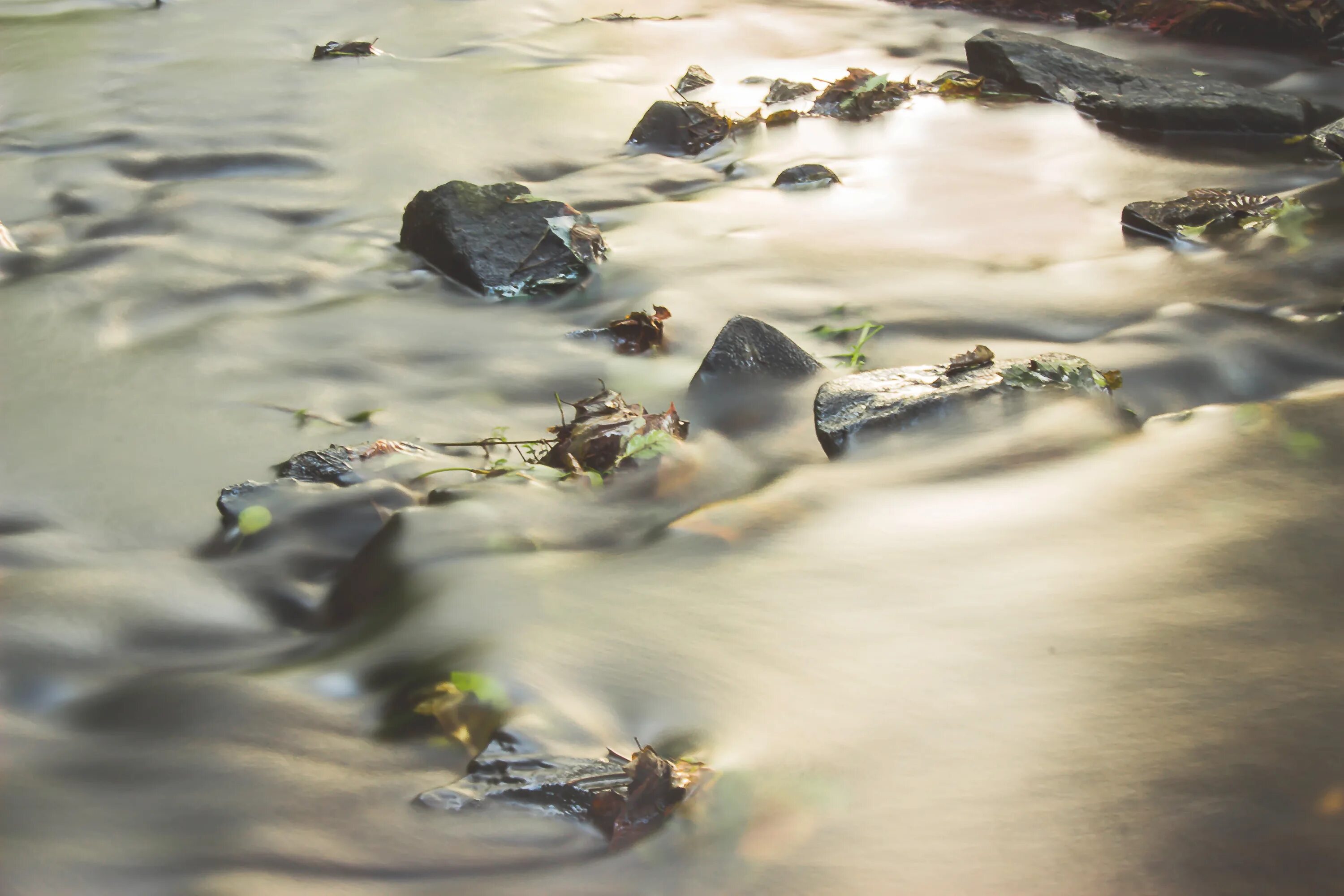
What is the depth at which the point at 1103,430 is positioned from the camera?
9.81 ft

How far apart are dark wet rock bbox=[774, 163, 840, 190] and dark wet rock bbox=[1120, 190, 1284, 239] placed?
1310mm

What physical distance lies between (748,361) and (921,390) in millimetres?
576

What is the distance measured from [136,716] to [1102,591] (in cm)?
201

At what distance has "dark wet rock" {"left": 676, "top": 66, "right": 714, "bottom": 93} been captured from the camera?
6.48 metres

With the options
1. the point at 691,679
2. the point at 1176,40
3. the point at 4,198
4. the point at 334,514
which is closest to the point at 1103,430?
the point at 691,679

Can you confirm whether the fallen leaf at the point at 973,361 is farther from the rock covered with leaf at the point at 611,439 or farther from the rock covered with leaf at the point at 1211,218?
the rock covered with leaf at the point at 1211,218

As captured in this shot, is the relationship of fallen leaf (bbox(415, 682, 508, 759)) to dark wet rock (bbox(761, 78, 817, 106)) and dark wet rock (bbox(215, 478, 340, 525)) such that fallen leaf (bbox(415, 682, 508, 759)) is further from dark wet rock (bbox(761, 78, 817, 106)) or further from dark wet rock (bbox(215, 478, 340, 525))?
dark wet rock (bbox(761, 78, 817, 106))

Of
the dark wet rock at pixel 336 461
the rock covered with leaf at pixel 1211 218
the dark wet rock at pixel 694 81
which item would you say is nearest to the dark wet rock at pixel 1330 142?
the rock covered with leaf at pixel 1211 218

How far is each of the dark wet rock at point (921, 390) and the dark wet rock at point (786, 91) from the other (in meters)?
3.34

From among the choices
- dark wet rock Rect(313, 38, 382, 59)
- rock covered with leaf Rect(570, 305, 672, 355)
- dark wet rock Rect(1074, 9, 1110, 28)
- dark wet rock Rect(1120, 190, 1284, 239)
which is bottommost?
rock covered with leaf Rect(570, 305, 672, 355)

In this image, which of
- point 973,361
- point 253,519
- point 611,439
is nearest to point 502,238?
point 611,439

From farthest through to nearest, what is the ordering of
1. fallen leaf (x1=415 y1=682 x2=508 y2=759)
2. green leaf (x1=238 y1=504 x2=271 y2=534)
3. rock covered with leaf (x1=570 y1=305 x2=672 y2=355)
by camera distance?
rock covered with leaf (x1=570 y1=305 x2=672 y2=355) < green leaf (x1=238 y1=504 x2=271 y2=534) < fallen leaf (x1=415 y1=682 x2=508 y2=759)

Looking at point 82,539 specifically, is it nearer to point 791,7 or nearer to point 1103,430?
point 1103,430

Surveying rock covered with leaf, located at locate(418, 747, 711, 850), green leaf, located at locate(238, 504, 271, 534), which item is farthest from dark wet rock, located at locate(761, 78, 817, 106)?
rock covered with leaf, located at locate(418, 747, 711, 850)
